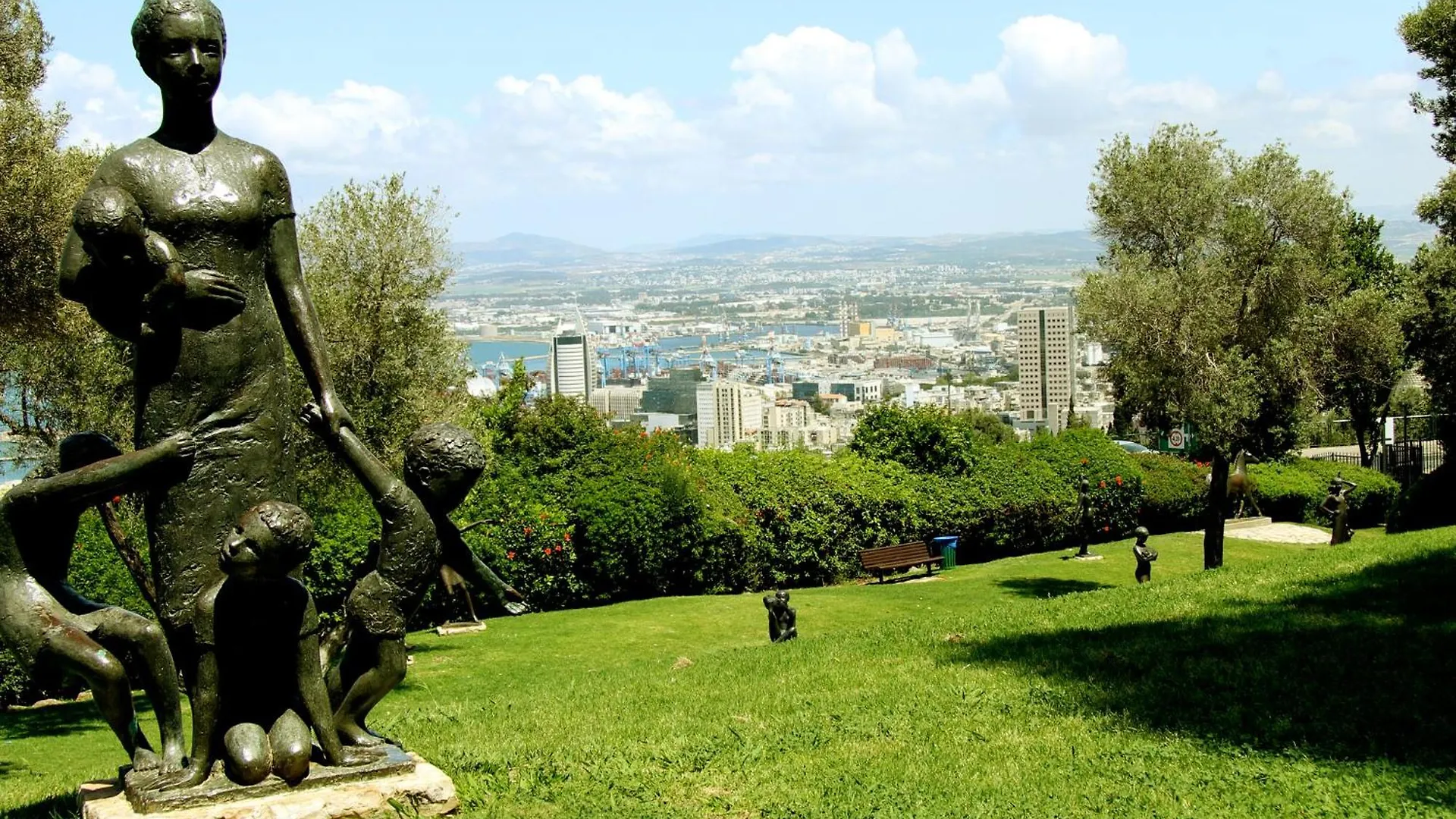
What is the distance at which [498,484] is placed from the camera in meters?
18.7

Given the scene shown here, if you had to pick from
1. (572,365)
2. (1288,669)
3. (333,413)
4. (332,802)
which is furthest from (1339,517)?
(572,365)

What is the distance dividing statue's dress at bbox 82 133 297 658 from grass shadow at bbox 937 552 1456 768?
5578mm

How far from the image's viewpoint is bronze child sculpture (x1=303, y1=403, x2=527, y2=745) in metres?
5.61

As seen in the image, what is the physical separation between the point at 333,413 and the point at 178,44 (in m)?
1.66

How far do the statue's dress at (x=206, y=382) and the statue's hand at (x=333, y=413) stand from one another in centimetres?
19

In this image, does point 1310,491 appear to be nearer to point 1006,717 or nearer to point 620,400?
point 1006,717

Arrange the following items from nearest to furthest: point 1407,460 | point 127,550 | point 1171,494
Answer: point 127,550, point 1171,494, point 1407,460

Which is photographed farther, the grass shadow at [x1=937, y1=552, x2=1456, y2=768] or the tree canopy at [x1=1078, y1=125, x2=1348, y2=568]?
the tree canopy at [x1=1078, y1=125, x2=1348, y2=568]

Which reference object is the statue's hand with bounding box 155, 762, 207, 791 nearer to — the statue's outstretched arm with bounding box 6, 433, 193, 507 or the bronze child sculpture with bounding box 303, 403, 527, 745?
the bronze child sculpture with bounding box 303, 403, 527, 745

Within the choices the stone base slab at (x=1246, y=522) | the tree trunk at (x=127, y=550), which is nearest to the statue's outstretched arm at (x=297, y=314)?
the tree trunk at (x=127, y=550)

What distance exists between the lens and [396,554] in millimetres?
5629

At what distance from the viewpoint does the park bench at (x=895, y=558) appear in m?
21.0

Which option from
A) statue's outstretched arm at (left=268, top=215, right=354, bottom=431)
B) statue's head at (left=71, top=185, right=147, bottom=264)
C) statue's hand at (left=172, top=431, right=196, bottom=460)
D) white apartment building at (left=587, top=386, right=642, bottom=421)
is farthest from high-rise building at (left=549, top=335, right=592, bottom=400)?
statue's head at (left=71, top=185, right=147, bottom=264)

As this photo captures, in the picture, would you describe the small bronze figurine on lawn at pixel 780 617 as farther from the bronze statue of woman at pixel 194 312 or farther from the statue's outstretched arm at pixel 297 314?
the bronze statue of woman at pixel 194 312
